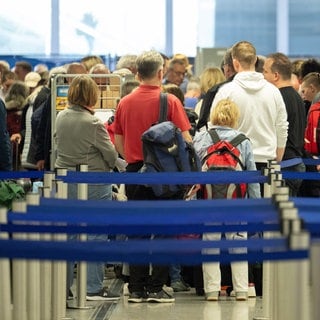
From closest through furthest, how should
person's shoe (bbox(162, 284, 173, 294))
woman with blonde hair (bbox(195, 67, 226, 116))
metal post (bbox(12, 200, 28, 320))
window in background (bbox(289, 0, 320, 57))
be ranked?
metal post (bbox(12, 200, 28, 320)) < person's shoe (bbox(162, 284, 173, 294)) < woman with blonde hair (bbox(195, 67, 226, 116)) < window in background (bbox(289, 0, 320, 57))

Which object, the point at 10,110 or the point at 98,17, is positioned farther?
the point at 98,17

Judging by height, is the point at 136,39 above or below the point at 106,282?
above

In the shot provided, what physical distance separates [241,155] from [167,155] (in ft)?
1.77

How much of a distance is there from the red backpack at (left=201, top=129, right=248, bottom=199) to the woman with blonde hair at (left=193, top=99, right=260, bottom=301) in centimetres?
4

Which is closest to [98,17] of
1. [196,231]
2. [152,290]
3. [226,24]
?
[226,24]

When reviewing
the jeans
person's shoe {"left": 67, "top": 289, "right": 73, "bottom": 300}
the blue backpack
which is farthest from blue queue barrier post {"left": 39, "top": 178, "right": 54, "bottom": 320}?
the jeans

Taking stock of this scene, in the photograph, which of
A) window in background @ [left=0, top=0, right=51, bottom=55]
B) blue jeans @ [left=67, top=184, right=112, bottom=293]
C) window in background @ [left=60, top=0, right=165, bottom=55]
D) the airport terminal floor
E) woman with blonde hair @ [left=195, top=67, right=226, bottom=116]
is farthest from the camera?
window in background @ [left=60, top=0, right=165, bottom=55]

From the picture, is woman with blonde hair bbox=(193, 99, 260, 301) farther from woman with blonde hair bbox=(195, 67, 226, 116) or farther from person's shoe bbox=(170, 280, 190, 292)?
woman with blonde hair bbox=(195, 67, 226, 116)

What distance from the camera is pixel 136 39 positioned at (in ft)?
72.6

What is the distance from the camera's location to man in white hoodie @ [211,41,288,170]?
8883 millimetres

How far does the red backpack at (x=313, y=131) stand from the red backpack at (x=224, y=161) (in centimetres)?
157

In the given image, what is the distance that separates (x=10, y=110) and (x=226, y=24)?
32.8 feet

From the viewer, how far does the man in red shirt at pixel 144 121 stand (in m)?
8.70

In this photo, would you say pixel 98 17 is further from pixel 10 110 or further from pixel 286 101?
pixel 286 101
